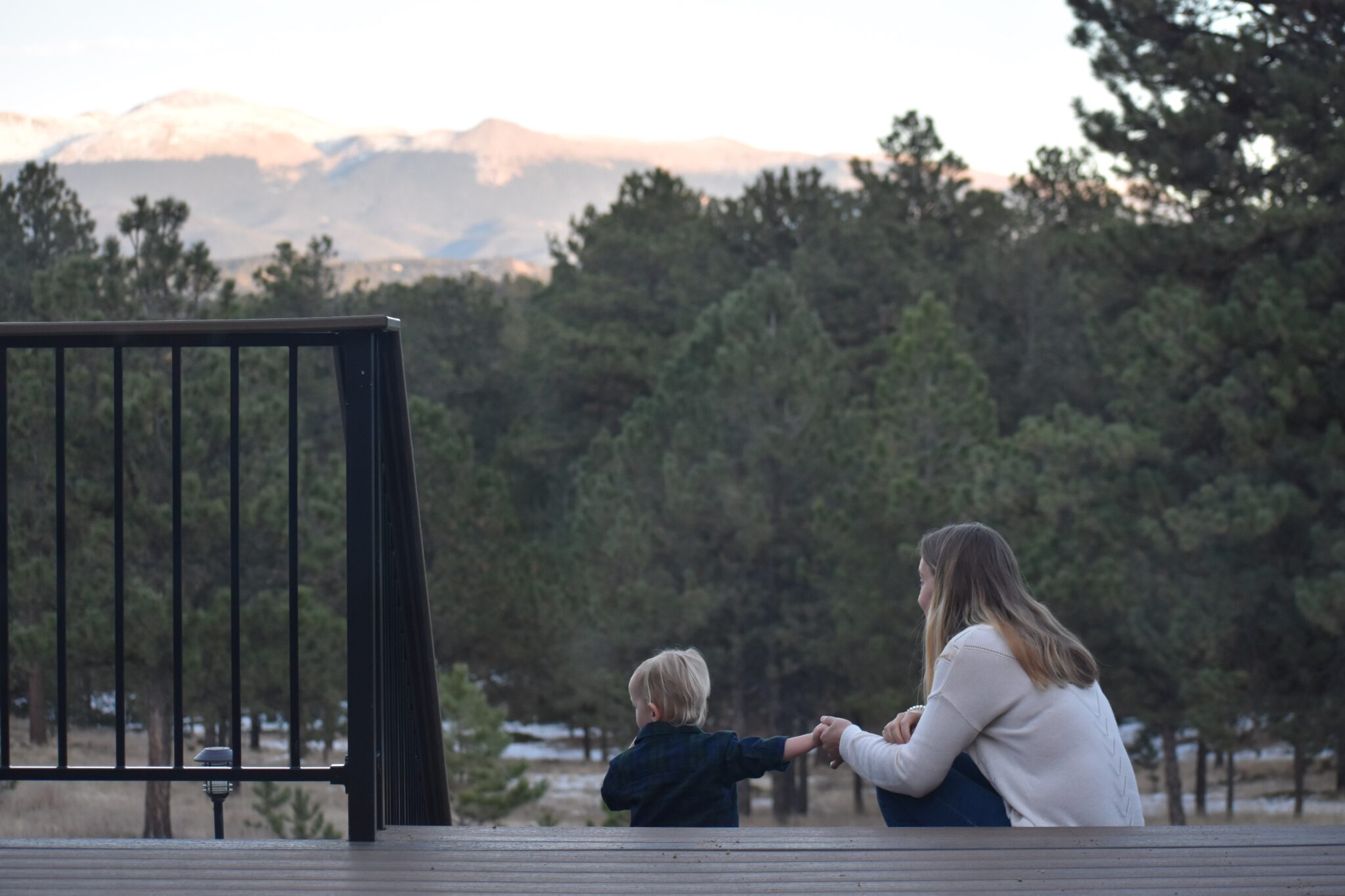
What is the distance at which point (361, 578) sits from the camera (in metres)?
2.29

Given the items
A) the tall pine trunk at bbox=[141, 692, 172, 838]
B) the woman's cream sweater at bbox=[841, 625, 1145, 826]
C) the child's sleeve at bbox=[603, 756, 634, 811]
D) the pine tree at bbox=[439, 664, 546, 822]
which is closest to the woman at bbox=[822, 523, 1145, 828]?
the woman's cream sweater at bbox=[841, 625, 1145, 826]

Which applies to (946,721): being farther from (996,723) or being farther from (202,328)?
(202,328)

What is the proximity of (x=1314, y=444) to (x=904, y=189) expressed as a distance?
15290mm

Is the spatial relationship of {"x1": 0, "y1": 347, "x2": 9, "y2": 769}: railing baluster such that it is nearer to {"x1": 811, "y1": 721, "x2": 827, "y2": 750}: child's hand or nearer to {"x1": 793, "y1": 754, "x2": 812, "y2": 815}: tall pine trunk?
{"x1": 811, "y1": 721, "x2": 827, "y2": 750}: child's hand

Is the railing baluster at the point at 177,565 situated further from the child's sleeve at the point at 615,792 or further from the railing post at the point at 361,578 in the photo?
the child's sleeve at the point at 615,792

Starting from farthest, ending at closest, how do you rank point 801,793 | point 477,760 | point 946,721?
point 801,793 → point 477,760 → point 946,721

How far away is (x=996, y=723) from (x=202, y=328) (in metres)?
1.63

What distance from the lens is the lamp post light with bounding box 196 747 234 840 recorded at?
8.23 ft

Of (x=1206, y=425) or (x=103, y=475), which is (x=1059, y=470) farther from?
(x=103, y=475)

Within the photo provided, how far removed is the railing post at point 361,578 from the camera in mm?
2301

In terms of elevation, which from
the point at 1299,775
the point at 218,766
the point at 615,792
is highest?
the point at 218,766

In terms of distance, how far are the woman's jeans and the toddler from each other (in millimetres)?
243

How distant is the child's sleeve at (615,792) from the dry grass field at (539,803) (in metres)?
8.27

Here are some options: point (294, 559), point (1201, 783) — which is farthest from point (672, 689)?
point (1201, 783)
